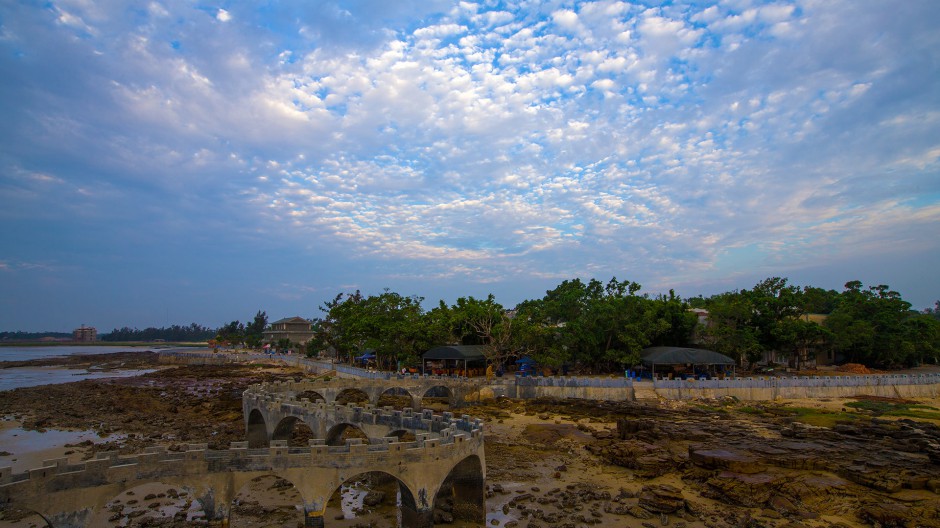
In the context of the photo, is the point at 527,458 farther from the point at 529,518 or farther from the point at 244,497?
the point at 244,497

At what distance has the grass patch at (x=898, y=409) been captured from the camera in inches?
1656

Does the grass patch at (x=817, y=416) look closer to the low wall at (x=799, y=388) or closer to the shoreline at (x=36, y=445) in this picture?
the low wall at (x=799, y=388)

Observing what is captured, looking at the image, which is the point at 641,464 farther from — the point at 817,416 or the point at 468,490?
the point at 817,416

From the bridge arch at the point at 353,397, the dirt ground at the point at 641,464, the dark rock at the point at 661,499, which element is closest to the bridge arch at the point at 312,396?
the bridge arch at the point at 353,397

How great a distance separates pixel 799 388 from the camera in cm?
4859

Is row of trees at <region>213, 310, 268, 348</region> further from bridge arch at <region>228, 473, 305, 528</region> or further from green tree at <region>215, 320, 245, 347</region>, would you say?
bridge arch at <region>228, 473, 305, 528</region>

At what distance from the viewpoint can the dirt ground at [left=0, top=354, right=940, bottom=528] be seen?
21.7m

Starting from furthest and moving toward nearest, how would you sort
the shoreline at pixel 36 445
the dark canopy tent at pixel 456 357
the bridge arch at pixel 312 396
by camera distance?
the dark canopy tent at pixel 456 357, the bridge arch at pixel 312 396, the shoreline at pixel 36 445

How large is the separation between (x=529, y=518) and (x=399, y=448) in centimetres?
721

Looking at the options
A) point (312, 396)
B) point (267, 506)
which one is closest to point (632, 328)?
point (312, 396)

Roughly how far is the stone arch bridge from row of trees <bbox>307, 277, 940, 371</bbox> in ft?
108

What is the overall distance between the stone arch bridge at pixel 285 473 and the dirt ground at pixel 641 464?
9.31 ft

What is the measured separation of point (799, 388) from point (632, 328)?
16.2 meters

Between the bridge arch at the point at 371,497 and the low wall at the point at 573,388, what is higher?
the low wall at the point at 573,388
